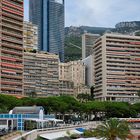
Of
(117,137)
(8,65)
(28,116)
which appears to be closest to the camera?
(117,137)

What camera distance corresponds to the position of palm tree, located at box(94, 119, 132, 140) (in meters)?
65.8

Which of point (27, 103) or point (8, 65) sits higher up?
point (8, 65)

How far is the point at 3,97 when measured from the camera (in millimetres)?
129500

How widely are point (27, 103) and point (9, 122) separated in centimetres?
4507

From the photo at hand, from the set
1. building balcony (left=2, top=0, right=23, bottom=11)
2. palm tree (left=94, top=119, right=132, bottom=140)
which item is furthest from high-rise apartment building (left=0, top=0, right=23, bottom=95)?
palm tree (left=94, top=119, right=132, bottom=140)

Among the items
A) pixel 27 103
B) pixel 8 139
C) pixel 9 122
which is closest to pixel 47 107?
pixel 27 103

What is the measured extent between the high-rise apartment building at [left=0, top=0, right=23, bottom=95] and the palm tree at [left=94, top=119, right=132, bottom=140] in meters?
101

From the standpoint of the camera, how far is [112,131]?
218ft

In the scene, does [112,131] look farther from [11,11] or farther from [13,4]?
[13,4]

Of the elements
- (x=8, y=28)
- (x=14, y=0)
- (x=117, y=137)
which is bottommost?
(x=117, y=137)

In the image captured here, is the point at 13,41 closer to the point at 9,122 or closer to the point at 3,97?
the point at 3,97

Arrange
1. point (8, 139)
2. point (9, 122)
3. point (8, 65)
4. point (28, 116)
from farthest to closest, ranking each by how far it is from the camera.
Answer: point (8, 65), point (28, 116), point (9, 122), point (8, 139)

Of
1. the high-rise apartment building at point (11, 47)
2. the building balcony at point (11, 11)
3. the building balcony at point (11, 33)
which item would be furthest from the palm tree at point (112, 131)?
the building balcony at point (11, 11)

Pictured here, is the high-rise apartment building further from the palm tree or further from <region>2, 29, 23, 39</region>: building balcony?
the palm tree
